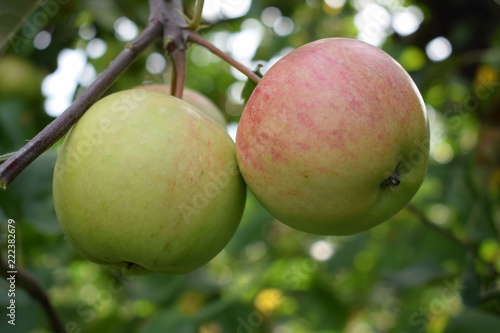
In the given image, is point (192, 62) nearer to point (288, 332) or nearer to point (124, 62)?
point (124, 62)

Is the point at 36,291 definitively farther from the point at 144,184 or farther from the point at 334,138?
the point at 334,138

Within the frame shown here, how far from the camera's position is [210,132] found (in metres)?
1.10

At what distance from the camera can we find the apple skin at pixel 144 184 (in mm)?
991

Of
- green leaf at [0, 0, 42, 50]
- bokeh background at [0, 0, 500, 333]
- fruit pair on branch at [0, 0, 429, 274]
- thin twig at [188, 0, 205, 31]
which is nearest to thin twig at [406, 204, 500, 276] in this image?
bokeh background at [0, 0, 500, 333]

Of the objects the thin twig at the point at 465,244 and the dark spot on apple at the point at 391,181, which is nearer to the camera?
the dark spot on apple at the point at 391,181

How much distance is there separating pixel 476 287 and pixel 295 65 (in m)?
0.96

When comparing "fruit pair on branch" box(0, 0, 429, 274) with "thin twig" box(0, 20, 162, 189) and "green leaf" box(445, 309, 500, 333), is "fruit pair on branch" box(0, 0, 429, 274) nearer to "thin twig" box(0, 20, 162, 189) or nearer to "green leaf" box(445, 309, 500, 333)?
"thin twig" box(0, 20, 162, 189)

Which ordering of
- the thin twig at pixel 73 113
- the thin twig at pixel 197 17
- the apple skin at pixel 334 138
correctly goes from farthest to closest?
the thin twig at pixel 197 17, the apple skin at pixel 334 138, the thin twig at pixel 73 113

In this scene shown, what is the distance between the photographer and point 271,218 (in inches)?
94.4

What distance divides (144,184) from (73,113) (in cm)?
18

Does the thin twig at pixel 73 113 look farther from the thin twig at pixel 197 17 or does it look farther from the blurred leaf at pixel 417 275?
the blurred leaf at pixel 417 275

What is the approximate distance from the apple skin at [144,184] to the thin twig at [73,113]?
6 cm

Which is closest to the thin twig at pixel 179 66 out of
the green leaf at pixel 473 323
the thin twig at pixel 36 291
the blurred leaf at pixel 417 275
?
the thin twig at pixel 36 291

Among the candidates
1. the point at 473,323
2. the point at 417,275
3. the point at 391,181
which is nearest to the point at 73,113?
the point at 391,181
